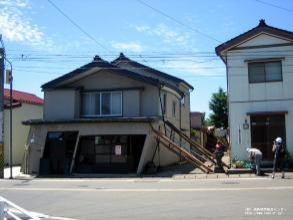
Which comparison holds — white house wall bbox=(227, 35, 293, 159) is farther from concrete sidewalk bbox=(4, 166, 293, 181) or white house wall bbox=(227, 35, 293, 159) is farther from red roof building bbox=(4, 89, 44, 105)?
red roof building bbox=(4, 89, 44, 105)

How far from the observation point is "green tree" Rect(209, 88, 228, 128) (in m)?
57.5

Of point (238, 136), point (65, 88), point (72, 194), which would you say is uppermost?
point (65, 88)

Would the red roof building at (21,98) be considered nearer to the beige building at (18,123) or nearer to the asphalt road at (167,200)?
the beige building at (18,123)

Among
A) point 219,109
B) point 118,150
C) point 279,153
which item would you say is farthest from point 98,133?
point 219,109

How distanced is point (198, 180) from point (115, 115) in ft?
31.5

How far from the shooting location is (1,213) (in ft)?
30.6

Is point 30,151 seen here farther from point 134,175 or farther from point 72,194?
point 72,194

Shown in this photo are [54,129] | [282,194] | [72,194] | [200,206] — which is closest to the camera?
[200,206]

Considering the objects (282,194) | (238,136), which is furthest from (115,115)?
(282,194)

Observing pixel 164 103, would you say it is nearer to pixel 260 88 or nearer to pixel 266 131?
pixel 260 88

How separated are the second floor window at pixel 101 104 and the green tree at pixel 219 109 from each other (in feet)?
93.0

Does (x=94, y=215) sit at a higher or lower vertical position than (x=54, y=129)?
lower

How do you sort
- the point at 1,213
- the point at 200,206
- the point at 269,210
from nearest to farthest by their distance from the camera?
the point at 1,213 < the point at 269,210 < the point at 200,206

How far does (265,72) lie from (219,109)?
3188cm
